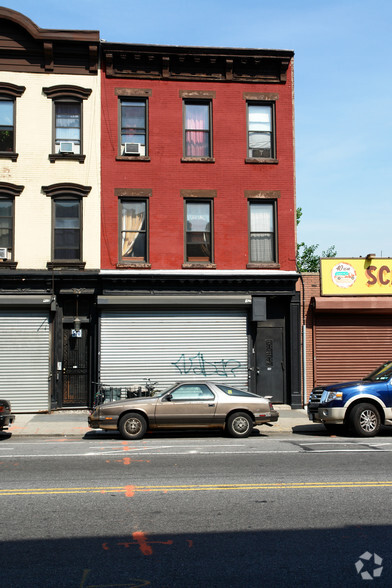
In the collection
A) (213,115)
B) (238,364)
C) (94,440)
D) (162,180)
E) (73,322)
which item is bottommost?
(94,440)

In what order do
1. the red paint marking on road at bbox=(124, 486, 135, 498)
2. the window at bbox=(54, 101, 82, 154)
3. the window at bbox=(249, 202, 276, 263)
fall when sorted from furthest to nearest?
the window at bbox=(249, 202, 276, 263), the window at bbox=(54, 101, 82, 154), the red paint marking on road at bbox=(124, 486, 135, 498)

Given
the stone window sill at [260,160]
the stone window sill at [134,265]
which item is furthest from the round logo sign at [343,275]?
the stone window sill at [134,265]

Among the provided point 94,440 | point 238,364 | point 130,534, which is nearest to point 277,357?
point 238,364

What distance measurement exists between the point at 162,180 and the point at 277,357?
7.18 meters

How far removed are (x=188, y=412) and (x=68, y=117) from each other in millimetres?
11484

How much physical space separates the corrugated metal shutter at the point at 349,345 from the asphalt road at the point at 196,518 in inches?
352

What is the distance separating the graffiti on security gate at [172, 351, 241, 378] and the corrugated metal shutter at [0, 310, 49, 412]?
4.29m

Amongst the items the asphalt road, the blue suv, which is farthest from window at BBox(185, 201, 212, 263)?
the asphalt road

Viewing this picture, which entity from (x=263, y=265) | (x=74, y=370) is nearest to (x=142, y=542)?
(x=74, y=370)

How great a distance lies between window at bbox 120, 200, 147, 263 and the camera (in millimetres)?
20891

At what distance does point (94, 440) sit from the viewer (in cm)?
1484

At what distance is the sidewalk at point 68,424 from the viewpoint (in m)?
16.2

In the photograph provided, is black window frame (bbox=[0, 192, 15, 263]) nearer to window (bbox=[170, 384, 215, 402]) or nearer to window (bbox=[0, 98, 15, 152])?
window (bbox=[0, 98, 15, 152])

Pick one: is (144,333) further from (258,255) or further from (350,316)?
(350,316)
